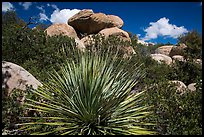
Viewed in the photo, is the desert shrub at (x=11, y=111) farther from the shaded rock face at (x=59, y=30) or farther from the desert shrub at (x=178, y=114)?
the shaded rock face at (x=59, y=30)

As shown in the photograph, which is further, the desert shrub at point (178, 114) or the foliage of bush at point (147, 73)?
the foliage of bush at point (147, 73)

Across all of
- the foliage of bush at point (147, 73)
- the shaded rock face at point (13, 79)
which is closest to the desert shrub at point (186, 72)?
the foliage of bush at point (147, 73)

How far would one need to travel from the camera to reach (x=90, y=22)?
22016 millimetres

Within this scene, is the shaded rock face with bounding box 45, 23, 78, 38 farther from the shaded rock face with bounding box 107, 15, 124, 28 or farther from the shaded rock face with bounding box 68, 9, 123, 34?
the shaded rock face with bounding box 107, 15, 124, 28

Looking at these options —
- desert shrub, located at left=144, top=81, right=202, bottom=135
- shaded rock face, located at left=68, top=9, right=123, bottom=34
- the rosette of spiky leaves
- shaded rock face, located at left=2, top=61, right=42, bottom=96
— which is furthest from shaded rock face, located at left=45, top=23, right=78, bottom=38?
the rosette of spiky leaves

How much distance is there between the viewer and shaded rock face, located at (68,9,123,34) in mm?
21922

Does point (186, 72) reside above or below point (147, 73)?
above

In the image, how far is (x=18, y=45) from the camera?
9234mm

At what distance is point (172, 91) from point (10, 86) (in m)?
3.76

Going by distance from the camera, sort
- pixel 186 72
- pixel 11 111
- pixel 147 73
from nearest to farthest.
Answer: pixel 11 111 < pixel 147 73 < pixel 186 72

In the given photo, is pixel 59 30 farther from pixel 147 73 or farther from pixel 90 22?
pixel 147 73

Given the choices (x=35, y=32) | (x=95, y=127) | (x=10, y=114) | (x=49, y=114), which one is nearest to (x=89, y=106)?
(x=95, y=127)

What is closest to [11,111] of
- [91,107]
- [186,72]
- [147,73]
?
[91,107]

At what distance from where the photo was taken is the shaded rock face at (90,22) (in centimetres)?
2192
